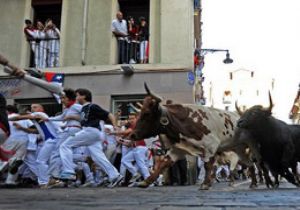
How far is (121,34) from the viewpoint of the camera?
17875mm

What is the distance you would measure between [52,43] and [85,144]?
9.34 metres

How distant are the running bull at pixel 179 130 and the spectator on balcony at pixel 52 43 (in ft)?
33.2

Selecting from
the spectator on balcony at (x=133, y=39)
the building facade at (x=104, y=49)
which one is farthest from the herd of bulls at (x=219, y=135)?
the spectator on balcony at (x=133, y=39)

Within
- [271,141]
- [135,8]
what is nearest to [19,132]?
[271,141]

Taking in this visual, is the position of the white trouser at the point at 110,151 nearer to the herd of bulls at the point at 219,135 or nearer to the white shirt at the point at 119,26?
the herd of bulls at the point at 219,135

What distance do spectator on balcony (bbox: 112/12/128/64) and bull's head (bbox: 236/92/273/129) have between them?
916 centimetres

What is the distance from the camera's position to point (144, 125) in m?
8.54

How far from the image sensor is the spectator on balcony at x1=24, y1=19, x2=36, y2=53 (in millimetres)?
18109

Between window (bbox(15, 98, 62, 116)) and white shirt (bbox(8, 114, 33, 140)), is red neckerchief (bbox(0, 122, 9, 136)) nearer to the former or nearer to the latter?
white shirt (bbox(8, 114, 33, 140))

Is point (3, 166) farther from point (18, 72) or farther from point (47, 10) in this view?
point (47, 10)

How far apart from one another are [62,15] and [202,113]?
34.8ft

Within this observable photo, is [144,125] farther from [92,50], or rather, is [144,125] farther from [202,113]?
[92,50]

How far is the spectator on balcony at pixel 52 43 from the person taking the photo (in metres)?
18.2

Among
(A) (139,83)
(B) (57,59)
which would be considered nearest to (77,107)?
(A) (139,83)
